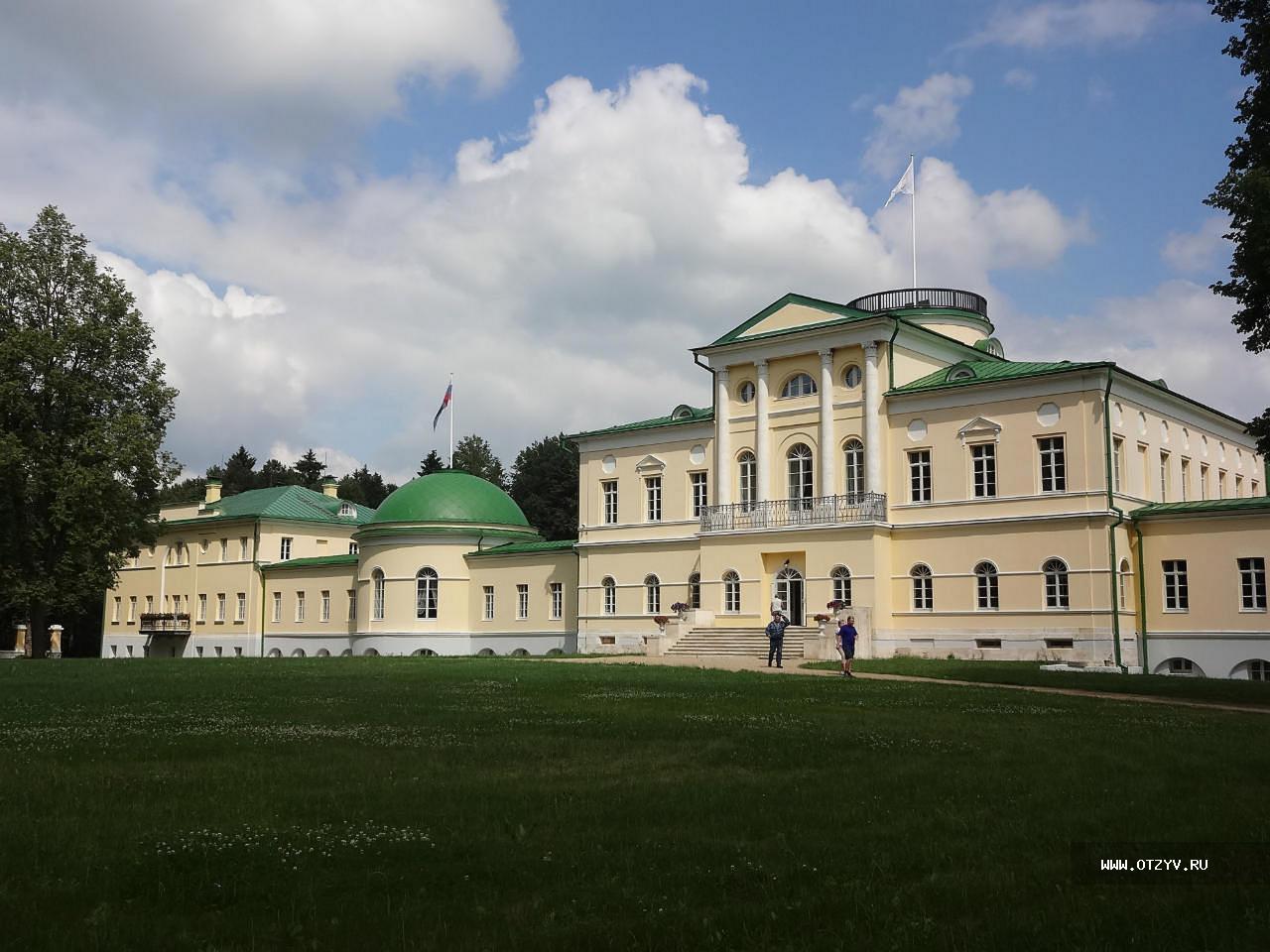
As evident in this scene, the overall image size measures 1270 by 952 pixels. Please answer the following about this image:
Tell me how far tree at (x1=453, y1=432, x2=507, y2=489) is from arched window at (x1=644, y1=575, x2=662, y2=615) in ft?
167

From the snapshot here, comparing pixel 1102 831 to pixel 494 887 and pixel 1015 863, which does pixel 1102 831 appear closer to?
pixel 1015 863

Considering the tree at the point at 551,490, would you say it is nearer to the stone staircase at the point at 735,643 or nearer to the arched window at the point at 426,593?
the arched window at the point at 426,593

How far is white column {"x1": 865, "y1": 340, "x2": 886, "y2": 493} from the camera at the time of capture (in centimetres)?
3944

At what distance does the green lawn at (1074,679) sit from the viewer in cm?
2246

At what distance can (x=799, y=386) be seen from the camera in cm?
4209

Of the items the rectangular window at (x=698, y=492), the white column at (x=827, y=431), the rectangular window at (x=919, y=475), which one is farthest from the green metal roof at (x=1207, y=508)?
the rectangular window at (x=698, y=492)

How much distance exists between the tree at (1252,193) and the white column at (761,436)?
22.1 m

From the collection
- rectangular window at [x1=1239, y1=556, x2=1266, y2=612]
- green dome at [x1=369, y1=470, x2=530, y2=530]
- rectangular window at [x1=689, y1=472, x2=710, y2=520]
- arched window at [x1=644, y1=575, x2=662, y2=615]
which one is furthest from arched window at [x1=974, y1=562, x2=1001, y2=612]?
green dome at [x1=369, y1=470, x2=530, y2=530]

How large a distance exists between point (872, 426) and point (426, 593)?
74.9 feet

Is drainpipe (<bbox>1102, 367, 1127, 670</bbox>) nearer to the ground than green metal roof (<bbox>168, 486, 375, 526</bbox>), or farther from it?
nearer to the ground

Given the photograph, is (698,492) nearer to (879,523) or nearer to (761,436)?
(761,436)

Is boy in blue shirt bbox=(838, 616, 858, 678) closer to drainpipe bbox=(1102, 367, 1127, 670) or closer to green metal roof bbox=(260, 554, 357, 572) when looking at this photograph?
drainpipe bbox=(1102, 367, 1127, 670)

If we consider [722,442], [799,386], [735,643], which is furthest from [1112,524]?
[722,442]

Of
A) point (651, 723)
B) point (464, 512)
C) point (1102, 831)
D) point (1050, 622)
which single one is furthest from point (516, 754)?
A: point (464, 512)
